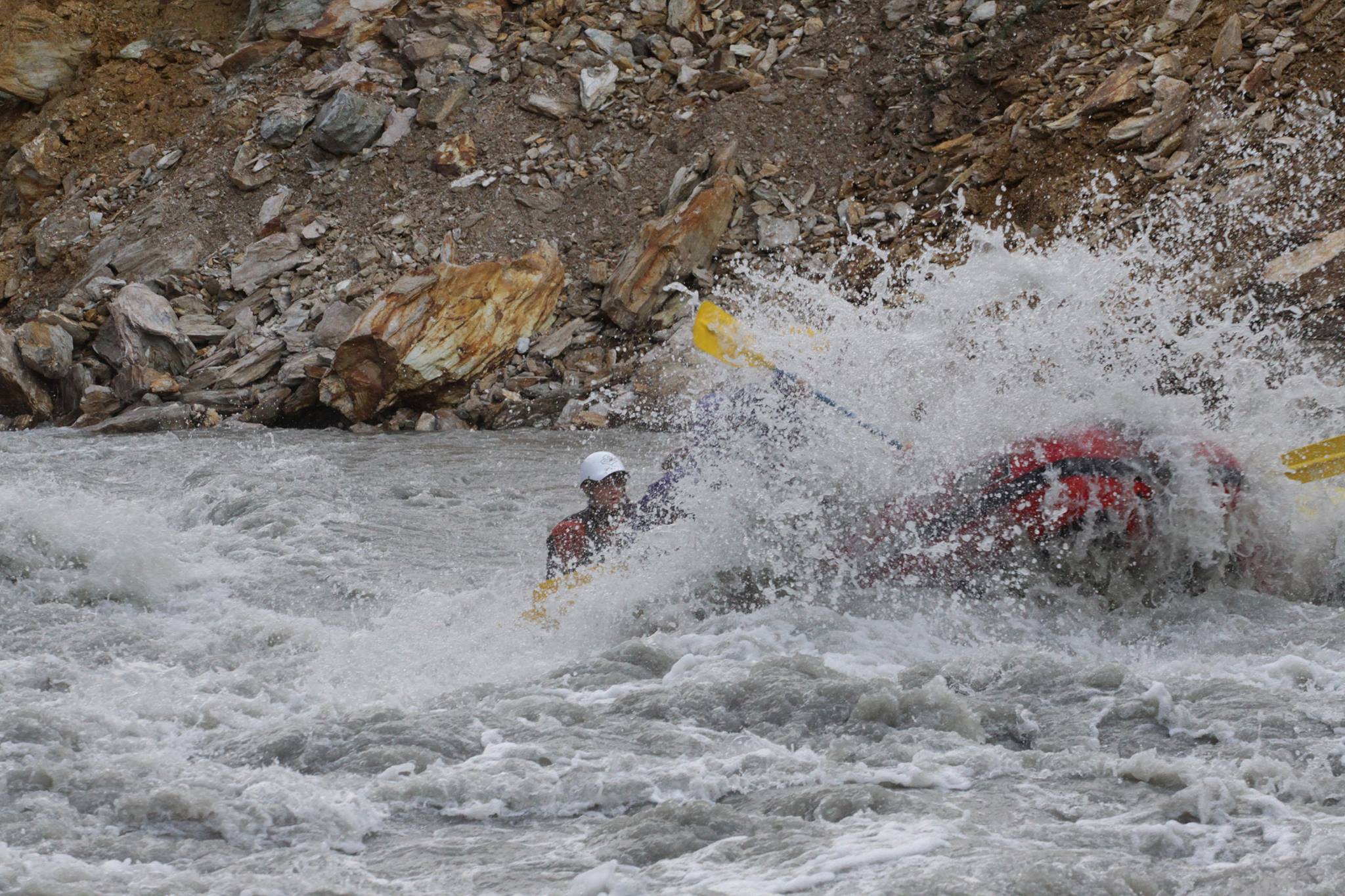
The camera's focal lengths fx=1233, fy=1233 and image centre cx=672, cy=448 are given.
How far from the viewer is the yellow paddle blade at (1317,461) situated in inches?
200

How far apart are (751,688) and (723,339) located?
261 centimetres

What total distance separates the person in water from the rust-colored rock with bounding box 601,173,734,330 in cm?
626

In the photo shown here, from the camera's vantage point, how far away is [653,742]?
4223 mm

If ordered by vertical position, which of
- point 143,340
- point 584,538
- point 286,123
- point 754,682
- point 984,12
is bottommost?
point 754,682

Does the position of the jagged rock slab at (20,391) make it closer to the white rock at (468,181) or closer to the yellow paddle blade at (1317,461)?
the white rock at (468,181)

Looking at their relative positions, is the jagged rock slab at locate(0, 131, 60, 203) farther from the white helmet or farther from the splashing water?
the white helmet

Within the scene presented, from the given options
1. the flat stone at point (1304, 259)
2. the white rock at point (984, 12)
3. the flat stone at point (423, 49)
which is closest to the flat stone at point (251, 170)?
the flat stone at point (423, 49)

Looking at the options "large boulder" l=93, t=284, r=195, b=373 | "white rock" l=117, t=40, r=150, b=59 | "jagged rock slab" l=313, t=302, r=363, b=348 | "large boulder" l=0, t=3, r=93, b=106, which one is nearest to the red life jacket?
"jagged rock slab" l=313, t=302, r=363, b=348

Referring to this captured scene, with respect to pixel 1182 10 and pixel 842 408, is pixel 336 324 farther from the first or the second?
pixel 1182 10

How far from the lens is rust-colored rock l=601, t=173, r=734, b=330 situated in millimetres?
12164

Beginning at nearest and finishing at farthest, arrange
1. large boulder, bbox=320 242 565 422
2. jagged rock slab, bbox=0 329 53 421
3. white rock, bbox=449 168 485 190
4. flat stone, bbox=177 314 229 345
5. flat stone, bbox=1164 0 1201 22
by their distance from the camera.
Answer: large boulder, bbox=320 242 565 422
flat stone, bbox=1164 0 1201 22
jagged rock slab, bbox=0 329 53 421
flat stone, bbox=177 314 229 345
white rock, bbox=449 168 485 190

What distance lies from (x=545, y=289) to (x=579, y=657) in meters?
7.67

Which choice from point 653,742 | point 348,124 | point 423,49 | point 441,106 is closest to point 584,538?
point 653,742

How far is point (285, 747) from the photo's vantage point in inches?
170
